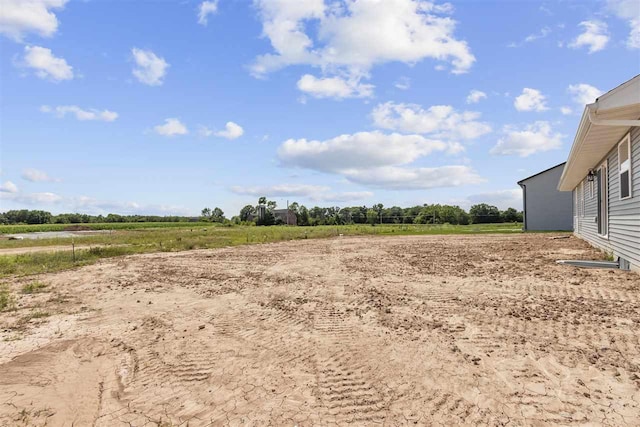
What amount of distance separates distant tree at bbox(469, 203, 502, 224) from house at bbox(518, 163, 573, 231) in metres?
31.6

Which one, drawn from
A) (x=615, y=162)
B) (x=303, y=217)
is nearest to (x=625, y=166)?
(x=615, y=162)

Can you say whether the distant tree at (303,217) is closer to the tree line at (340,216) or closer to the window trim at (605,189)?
the tree line at (340,216)

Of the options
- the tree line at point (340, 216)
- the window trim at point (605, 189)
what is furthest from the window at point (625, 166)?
the tree line at point (340, 216)

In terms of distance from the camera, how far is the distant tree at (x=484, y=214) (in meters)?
58.6

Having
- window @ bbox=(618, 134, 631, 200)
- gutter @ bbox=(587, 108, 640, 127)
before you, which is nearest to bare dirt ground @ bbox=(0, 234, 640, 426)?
window @ bbox=(618, 134, 631, 200)

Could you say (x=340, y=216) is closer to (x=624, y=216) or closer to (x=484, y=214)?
(x=484, y=214)

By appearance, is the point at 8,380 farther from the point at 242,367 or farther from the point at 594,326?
the point at 594,326

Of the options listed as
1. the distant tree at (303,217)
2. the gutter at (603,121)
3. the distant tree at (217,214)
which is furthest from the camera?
the distant tree at (217,214)

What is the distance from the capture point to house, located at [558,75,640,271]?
598cm

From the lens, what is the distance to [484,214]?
201ft

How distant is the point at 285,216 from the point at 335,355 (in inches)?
2900

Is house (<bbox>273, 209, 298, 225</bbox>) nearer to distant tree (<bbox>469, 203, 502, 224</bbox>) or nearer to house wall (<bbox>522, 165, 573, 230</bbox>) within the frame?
distant tree (<bbox>469, 203, 502, 224</bbox>)

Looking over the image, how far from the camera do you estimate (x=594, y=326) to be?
4.23 m

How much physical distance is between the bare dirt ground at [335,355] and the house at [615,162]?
191 centimetres
